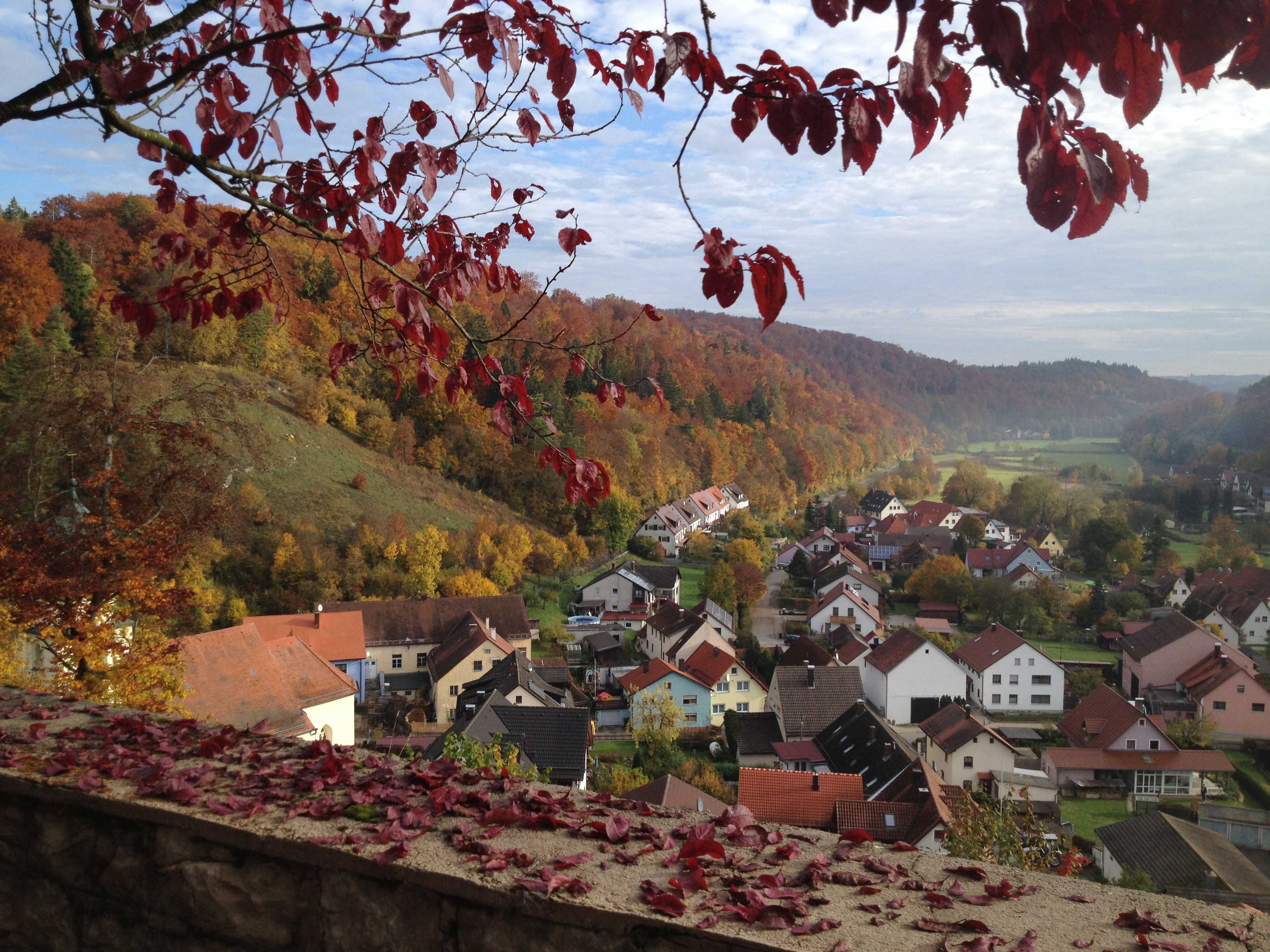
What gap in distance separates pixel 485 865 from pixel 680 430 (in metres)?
52.5

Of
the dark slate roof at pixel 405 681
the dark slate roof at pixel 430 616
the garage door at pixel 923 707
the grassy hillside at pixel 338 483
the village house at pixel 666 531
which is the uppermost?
the grassy hillside at pixel 338 483

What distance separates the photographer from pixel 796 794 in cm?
1293

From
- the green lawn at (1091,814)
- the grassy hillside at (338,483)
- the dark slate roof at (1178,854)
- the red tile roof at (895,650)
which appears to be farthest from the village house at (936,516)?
the dark slate roof at (1178,854)

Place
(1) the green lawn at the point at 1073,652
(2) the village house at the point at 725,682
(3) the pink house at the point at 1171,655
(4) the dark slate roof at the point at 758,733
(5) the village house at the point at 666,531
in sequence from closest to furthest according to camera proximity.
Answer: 1. (4) the dark slate roof at the point at 758,733
2. (2) the village house at the point at 725,682
3. (3) the pink house at the point at 1171,655
4. (1) the green lawn at the point at 1073,652
5. (5) the village house at the point at 666,531

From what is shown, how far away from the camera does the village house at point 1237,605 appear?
3112 cm

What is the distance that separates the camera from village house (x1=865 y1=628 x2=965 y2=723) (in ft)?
74.7

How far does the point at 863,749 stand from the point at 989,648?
999cm

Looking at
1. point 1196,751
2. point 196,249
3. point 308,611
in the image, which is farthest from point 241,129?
point 308,611

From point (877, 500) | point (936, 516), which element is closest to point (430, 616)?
point (936, 516)

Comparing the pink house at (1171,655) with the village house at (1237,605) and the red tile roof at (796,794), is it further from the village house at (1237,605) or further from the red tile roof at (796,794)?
the red tile roof at (796,794)

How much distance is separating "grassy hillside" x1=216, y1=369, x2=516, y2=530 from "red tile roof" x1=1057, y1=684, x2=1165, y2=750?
21.1m

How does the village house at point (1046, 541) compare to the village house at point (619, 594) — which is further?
the village house at point (1046, 541)

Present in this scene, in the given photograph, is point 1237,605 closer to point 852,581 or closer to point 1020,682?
point 852,581

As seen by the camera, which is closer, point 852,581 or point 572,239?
point 572,239
